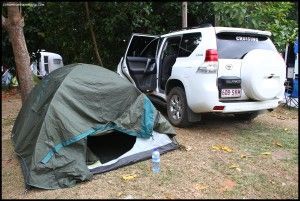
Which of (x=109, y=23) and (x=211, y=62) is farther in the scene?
(x=109, y=23)

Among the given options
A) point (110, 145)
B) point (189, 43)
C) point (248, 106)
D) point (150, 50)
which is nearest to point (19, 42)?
point (150, 50)

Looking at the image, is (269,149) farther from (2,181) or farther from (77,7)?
(77,7)

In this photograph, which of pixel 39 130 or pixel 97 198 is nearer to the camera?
pixel 97 198

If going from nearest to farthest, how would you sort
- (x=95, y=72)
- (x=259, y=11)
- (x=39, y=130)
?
(x=39, y=130) < (x=95, y=72) < (x=259, y=11)

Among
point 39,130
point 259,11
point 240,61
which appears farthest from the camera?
point 259,11

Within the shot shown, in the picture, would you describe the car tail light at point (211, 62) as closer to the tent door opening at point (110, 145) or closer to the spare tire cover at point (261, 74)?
the spare tire cover at point (261, 74)

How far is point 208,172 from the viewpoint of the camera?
15.7 feet

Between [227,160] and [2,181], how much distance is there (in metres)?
3.21

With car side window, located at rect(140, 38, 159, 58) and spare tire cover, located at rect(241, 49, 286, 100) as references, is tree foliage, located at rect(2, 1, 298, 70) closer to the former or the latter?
car side window, located at rect(140, 38, 159, 58)

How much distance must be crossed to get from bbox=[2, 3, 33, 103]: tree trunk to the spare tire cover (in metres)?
4.44

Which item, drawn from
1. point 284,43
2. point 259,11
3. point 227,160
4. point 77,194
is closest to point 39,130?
point 77,194

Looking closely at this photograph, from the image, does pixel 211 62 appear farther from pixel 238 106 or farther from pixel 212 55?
pixel 238 106

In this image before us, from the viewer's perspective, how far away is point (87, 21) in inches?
463

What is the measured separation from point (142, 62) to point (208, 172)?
13.3 ft
